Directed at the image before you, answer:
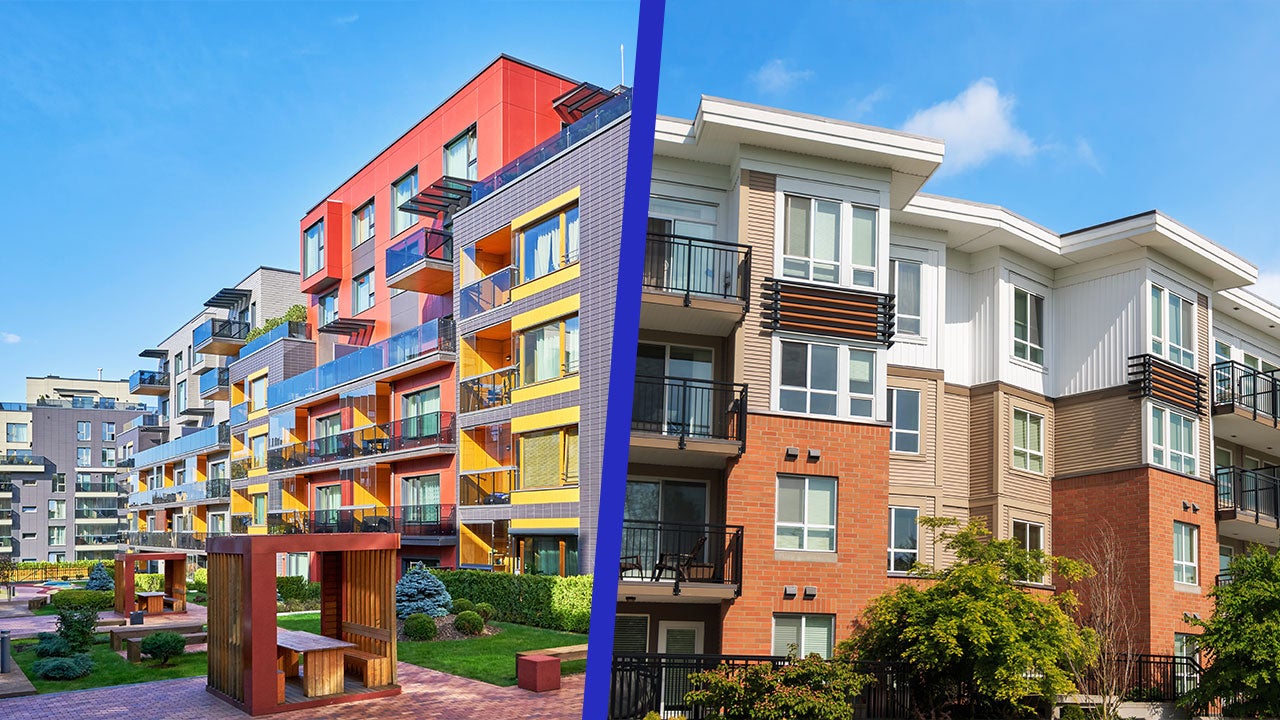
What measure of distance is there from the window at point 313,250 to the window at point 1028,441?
107 ft

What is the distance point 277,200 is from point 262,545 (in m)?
45.2

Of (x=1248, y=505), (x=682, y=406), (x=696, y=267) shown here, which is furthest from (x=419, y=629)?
(x=1248, y=505)

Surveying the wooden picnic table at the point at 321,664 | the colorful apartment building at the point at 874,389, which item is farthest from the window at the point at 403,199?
the colorful apartment building at the point at 874,389

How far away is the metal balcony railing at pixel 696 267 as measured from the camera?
6340 millimetres

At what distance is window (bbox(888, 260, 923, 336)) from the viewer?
7531 mm

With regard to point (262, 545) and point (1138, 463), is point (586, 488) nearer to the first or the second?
point (262, 545)

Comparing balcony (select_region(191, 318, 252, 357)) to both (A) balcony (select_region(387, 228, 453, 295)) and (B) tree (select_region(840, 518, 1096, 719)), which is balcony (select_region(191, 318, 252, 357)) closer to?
(A) balcony (select_region(387, 228, 453, 295))

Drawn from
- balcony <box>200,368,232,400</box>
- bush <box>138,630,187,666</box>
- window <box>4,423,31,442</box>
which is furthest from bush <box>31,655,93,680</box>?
window <box>4,423,31,442</box>

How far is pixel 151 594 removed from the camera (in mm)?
20875

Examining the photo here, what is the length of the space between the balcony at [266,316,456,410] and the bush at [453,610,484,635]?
9.73 meters

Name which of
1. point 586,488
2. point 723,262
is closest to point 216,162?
point 586,488

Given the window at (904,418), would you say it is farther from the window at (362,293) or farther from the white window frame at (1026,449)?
the window at (362,293)

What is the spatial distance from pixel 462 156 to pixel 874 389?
21.1 metres

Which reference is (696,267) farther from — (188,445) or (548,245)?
(188,445)
